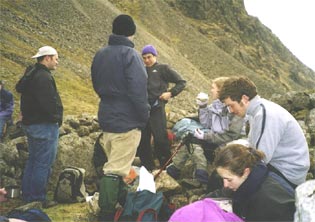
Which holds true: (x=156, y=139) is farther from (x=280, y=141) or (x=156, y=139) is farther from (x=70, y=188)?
(x=280, y=141)

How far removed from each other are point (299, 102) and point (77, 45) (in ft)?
85.9

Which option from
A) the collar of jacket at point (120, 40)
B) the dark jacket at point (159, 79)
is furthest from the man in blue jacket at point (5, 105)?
the collar of jacket at point (120, 40)

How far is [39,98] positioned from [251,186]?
13.1ft

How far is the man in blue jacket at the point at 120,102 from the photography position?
5680mm

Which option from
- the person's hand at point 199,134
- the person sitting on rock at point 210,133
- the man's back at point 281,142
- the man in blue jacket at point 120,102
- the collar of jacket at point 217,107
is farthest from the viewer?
the collar of jacket at point 217,107

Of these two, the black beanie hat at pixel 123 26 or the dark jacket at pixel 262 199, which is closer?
the dark jacket at pixel 262 199

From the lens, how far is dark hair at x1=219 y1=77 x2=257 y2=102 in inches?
191

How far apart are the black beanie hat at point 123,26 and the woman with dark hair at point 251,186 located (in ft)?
9.03

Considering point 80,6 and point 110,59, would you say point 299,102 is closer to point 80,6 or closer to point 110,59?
point 110,59

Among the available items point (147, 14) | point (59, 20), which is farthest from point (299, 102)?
point (147, 14)

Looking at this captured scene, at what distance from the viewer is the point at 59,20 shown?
3647 centimetres

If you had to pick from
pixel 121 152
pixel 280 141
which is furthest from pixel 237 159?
pixel 121 152

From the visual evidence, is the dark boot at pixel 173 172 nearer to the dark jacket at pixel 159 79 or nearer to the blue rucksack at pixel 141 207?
the dark jacket at pixel 159 79

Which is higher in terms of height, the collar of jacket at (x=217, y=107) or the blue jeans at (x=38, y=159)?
the collar of jacket at (x=217, y=107)
